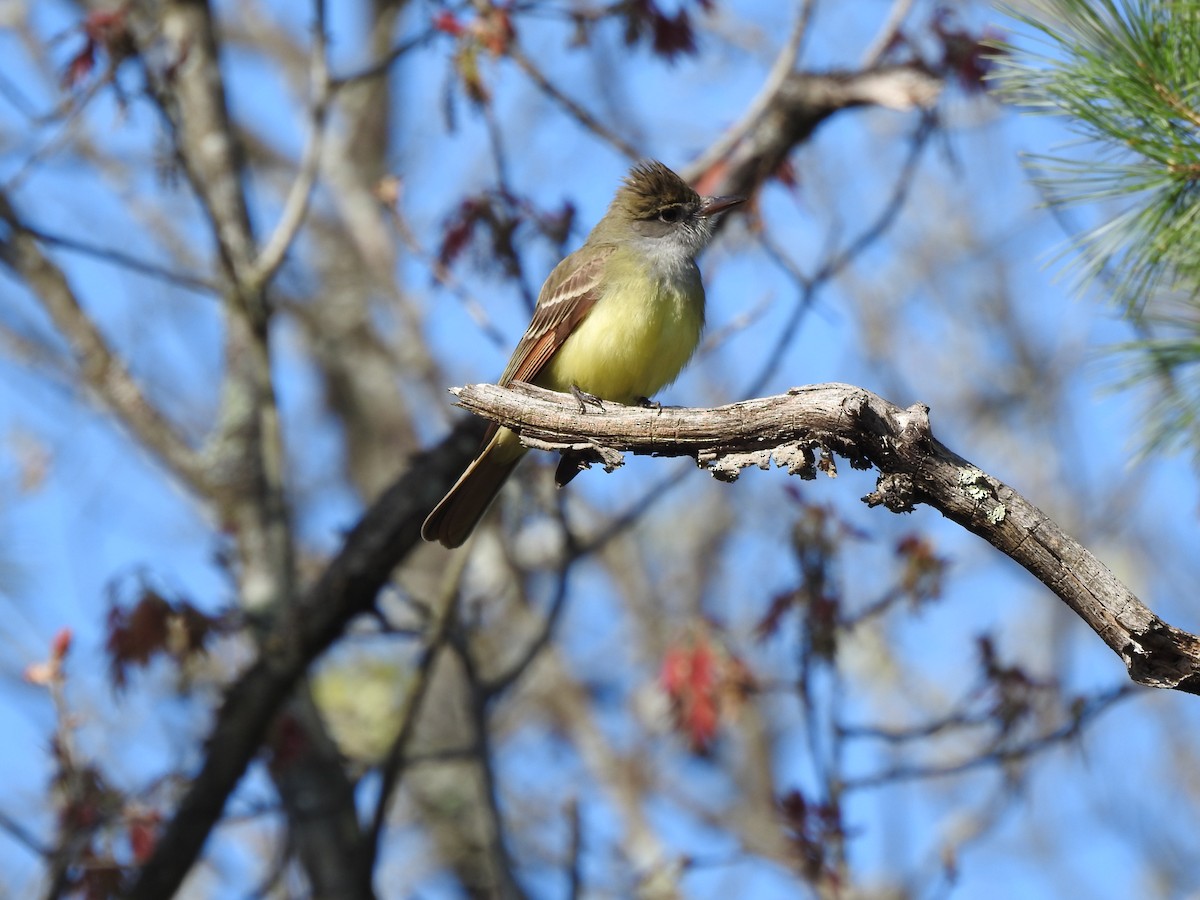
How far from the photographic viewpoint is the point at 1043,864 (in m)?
13.5

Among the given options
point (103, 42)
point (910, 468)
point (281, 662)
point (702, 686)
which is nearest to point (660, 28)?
point (103, 42)

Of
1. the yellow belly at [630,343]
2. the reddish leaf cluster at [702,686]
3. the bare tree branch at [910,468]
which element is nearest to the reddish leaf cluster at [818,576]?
the reddish leaf cluster at [702,686]

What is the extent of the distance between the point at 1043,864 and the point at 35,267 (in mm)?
10687

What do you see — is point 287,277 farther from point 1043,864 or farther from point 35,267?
point 1043,864

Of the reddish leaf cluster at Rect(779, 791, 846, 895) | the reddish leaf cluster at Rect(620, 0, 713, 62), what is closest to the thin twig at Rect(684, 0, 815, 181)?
the reddish leaf cluster at Rect(620, 0, 713, 62)

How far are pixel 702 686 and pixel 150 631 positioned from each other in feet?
8.50

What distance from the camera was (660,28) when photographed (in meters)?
6.89

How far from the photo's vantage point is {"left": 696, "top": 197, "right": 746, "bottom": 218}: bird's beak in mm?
6367

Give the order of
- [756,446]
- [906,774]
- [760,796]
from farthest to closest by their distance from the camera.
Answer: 1. [760,796]
2. [906,774]
3. [756,446]

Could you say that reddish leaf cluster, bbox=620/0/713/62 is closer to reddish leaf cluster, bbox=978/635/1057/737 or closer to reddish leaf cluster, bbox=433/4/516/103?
reddish leaf cluster, bbox=433/4/516/103

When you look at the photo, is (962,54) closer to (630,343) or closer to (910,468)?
(630,343)

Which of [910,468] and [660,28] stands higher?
[660,28]

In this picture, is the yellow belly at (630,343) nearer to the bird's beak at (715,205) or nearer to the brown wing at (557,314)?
the brown wing at (557,314)

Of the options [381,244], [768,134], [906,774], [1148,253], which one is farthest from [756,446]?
[381,244]
